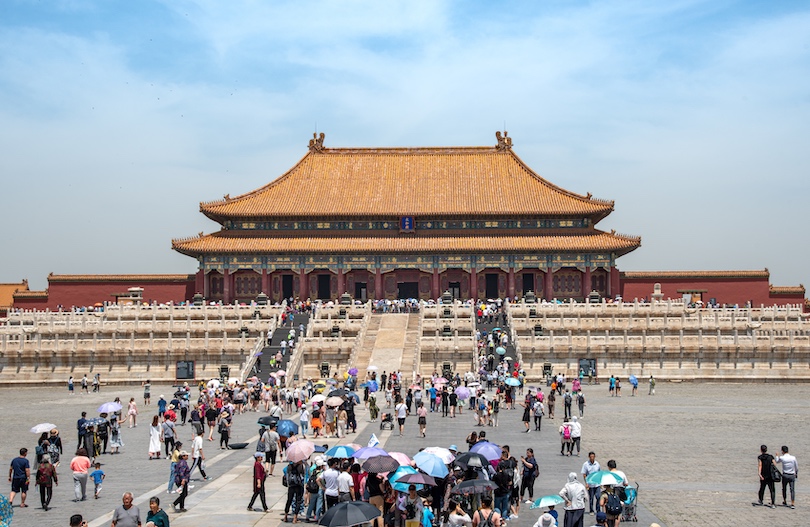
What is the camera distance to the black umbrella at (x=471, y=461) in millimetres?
18203

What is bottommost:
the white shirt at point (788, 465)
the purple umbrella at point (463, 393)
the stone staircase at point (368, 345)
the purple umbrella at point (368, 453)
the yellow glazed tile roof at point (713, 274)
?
the white shirt at point (788, 465)

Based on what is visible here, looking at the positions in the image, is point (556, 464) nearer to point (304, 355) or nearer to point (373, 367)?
point (373, 367)

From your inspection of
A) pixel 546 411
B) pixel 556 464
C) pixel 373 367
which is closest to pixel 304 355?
pixel 373 367

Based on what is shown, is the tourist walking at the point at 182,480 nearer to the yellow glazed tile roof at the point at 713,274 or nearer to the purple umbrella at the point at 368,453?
the purple umbrella at the point at 368,453

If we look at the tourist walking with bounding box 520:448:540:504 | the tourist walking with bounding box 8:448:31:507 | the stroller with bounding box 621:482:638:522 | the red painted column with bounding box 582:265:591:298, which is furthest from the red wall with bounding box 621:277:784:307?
the tourist walking with bounding box 8:448:31:507

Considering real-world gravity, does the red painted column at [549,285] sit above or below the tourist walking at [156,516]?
above

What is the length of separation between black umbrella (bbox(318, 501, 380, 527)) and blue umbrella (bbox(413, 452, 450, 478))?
8.13ft

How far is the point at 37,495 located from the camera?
21422mm

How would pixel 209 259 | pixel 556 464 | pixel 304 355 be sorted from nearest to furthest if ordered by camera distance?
pixel 556 464 < pixel 304 355 < pixel 209 259

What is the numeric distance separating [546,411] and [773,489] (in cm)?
1738

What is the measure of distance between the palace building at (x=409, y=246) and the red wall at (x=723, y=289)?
256 cm

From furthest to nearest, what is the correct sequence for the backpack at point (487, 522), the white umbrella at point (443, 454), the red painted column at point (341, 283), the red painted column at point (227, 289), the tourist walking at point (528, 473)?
the red painted column at point (227, 289), the red painted column at point (341, 283), the tourist walking at point (528, 473), the white umbrella at point (443, 454), the backpack at point (487, 522)

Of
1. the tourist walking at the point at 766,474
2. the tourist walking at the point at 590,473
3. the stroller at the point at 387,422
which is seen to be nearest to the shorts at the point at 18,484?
the tourist walking at the point at 590,473

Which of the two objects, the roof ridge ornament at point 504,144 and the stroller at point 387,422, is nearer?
the stroller at point 387,422
